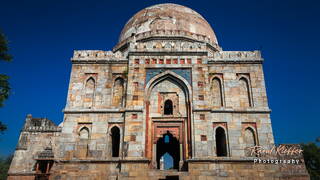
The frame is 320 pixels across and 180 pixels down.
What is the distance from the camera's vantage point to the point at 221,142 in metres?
14.7

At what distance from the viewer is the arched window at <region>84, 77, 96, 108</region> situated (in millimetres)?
14938

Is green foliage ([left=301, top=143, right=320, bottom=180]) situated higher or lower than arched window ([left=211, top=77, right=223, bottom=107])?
lower

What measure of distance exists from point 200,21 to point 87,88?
10322mm

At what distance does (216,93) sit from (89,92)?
7251 mm

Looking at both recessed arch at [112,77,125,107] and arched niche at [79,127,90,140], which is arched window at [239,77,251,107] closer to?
recessed arch at [112,77,125,107]

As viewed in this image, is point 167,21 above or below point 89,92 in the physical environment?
above

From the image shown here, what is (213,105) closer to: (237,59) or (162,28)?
(237,59)

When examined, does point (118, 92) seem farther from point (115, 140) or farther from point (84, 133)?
point (84, 133)

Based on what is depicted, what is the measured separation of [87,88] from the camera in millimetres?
15445

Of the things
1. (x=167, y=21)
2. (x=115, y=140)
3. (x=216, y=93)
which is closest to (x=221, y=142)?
(x=216, y=93)

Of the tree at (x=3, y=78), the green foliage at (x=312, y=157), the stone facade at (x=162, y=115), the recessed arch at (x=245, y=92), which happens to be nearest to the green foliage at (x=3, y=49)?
the tree at (x=3, y=78)

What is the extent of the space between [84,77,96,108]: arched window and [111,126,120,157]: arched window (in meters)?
1.94

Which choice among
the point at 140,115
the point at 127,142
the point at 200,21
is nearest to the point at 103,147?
the point at 127,142

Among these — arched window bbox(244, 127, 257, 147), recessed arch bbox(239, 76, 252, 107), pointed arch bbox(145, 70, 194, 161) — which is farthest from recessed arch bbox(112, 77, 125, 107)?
arched window bbox(244, 127, 257, 147)
